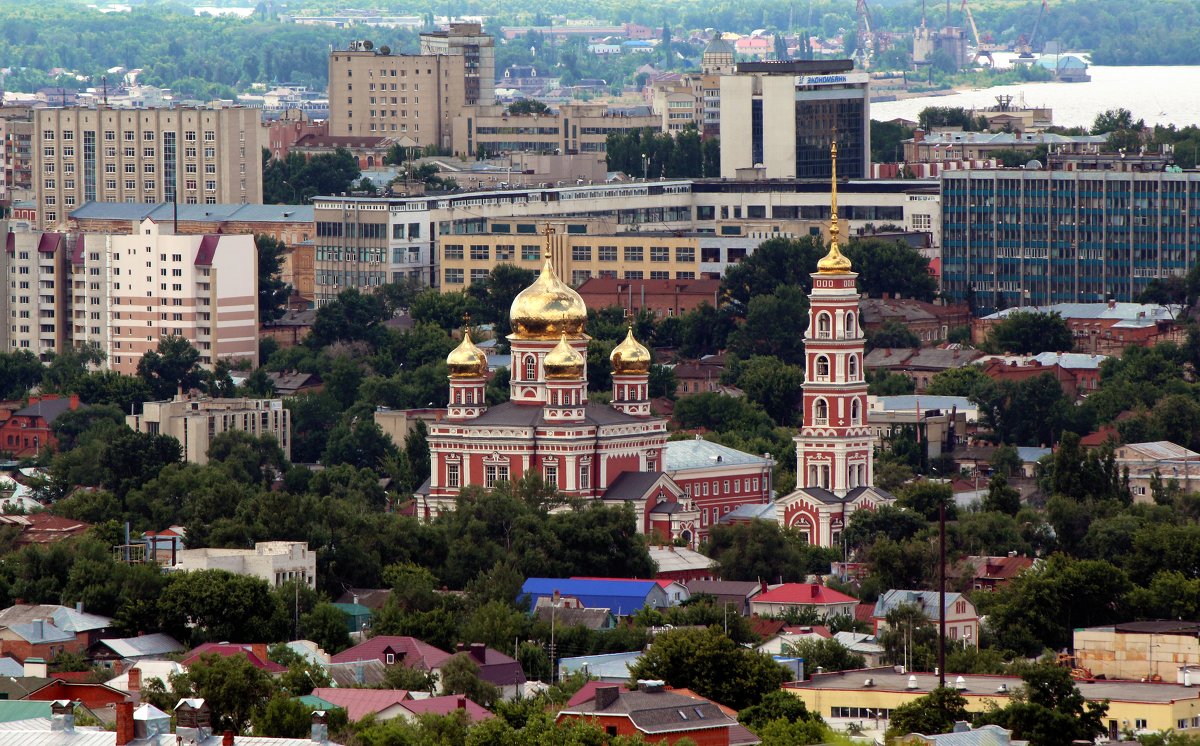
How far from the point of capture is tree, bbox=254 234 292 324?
12612cm

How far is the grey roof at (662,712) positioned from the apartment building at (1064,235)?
7595 cm

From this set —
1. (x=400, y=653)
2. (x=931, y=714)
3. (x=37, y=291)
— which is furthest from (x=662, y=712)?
(x=37, y=291)

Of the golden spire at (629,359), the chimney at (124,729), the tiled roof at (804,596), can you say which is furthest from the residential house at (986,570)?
the chimney at (124,729)

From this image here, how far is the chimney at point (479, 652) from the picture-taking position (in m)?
60.0

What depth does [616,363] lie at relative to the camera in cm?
8488

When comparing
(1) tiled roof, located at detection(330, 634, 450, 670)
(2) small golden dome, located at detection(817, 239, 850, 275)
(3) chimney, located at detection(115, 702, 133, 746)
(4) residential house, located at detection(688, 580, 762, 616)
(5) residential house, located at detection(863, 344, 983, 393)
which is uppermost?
(2) small golden dome, located at detection(817, 239, 850, 275)

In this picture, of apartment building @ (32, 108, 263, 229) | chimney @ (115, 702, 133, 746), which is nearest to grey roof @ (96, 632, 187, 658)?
chimney @ (115, 702, 133, 746)

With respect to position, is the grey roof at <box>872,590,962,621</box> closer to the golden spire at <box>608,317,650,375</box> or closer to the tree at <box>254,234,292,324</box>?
the golden spire at <box>608,317,650,375</box>

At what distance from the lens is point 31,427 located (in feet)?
346

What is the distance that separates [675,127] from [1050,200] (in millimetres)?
62164

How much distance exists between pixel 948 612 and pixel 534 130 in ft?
379

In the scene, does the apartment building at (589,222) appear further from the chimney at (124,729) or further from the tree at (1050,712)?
the chimney at (124,729)

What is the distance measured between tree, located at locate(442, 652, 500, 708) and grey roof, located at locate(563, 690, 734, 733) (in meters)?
4.42

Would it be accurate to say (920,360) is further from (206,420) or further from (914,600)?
(914,600)
